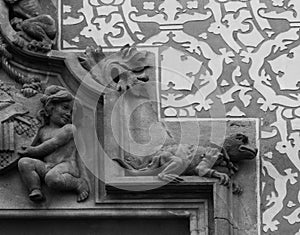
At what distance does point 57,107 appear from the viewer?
50.3ft

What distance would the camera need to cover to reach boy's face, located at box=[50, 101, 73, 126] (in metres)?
15.3

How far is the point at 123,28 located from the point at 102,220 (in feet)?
4.70

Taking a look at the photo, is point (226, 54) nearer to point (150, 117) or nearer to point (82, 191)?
point (150, 117)

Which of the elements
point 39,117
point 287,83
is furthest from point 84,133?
point 287,83

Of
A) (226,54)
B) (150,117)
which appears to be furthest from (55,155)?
(226,54)

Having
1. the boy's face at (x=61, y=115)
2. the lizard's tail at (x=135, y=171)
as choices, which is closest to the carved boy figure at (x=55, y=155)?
the boy's face at (x=61, y=115)

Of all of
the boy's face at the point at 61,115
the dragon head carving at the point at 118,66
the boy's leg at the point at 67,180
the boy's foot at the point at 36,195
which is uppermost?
the dragon head carving at the point at 118,66

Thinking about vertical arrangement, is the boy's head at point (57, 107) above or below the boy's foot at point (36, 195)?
above

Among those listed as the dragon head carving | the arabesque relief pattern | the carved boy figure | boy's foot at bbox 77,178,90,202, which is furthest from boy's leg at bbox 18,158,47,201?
the arabesque relief pattern

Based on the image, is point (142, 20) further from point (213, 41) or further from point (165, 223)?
point (165, 223)

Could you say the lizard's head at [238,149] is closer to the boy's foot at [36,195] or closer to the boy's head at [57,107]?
the boy's head at [57,107]

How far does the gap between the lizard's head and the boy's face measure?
1.07 metres

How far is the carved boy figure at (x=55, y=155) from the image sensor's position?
15.1m

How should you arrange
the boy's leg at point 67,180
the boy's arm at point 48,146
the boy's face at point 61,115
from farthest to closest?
the boy's face at point 61,115, the boy's arm at point 48,146, the boy's leg at point 67,180
